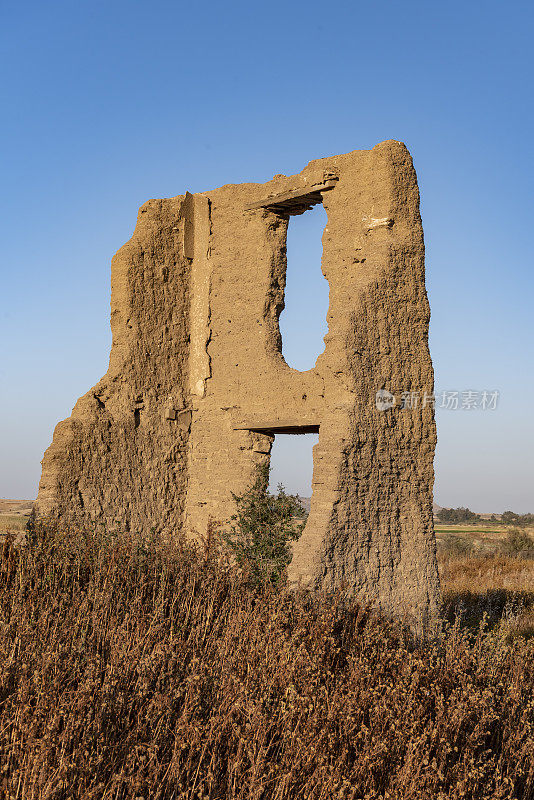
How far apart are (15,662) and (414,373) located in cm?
487

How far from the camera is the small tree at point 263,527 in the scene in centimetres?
716

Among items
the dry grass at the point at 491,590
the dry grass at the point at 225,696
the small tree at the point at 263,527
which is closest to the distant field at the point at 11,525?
the small tree at the point at 263,527

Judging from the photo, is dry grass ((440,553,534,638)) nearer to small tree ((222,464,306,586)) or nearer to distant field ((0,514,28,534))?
small tree ((222,464,306,586))

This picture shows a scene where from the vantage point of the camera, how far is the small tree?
23.5 ft

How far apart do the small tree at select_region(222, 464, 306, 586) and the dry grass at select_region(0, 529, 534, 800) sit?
42.8 inches

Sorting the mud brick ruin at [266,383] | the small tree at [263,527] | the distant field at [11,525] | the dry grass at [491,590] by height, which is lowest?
the distant field at [11,525]

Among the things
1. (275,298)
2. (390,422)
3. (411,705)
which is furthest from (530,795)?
(275,298)

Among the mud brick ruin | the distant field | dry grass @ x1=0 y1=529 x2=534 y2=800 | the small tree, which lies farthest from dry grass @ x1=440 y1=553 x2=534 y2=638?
the distant field

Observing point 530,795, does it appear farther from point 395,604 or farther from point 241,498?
point 241,498

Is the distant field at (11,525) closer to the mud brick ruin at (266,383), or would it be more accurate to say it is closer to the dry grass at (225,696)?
the mud brick ruin at (266,383)

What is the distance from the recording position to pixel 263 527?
7418mm

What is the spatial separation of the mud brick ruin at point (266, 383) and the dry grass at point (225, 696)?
44.3 inches

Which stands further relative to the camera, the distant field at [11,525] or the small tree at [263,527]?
the distant field at [11,525]

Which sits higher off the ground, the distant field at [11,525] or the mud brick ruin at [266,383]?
the mud brick ruin at [266,383]
